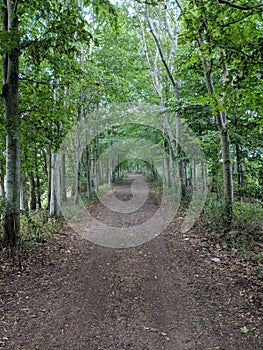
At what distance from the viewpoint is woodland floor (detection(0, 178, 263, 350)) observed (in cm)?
304

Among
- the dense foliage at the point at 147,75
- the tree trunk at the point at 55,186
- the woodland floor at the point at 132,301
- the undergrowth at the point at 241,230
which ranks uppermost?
the dense foliage at the point at 147,75

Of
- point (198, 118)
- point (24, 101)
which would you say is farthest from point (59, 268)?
point (198, 118)

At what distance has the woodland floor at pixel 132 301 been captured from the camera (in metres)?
3.04

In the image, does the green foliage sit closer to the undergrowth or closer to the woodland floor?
the woodland floor

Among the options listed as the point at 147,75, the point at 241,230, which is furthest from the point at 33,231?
the point at 147,75

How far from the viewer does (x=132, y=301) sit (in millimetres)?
3945

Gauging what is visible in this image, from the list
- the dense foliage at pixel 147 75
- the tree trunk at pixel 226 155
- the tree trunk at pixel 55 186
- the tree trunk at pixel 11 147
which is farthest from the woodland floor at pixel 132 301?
the tree trunk at pixel 55 186

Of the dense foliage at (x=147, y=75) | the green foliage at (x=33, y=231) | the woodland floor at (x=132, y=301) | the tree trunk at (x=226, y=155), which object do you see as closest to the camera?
the woodland floor at (x=132, y=301)

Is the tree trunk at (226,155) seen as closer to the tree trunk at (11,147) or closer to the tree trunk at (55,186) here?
the tree trunk at (11,147)

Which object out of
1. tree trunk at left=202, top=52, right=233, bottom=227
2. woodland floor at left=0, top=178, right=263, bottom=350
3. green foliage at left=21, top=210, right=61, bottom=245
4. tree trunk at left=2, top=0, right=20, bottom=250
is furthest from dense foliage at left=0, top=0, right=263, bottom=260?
woodland floor at left=0, top=178, right=263, bottom=350

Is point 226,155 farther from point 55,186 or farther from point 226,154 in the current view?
point 55,186

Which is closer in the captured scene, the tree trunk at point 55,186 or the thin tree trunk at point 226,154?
the thin tree trunk at point 226,154

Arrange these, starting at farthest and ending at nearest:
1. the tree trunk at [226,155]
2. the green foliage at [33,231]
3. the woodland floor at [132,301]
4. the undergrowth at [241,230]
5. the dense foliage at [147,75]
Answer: the tree trunk at [226,155], the green foliage at [33,231], the undergrowth at [241,230], the dense foliage at [147,75], the woodland floor at [132,301]

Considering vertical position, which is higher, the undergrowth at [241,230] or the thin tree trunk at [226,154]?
the thin tree trunk at [226,154]
